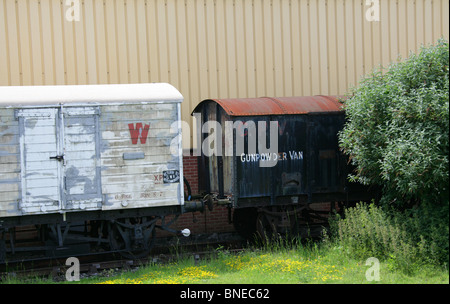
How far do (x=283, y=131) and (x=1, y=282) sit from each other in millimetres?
6360

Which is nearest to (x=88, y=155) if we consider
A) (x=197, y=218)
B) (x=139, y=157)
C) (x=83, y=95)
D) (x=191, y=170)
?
(x=139, y=157)

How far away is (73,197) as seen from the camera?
10.7 m

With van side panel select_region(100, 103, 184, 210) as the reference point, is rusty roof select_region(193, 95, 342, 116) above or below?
above

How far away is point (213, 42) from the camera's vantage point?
48.6 ft

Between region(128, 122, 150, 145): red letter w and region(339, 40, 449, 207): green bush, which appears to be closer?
region(339, 40, 449, 207): green bush

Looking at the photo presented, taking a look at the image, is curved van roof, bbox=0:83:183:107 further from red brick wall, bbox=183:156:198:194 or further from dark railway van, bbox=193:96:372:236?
red brick wall, bbox=183:156:198:194

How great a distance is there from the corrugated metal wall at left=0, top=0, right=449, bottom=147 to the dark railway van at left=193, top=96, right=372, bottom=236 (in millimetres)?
2510

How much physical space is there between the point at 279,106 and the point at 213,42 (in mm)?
3552

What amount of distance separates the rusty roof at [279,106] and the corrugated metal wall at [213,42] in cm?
258

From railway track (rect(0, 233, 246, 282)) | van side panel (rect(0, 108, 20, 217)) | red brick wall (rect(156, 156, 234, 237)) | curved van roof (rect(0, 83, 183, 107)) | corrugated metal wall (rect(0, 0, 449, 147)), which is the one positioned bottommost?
railway track (rect(0, 233, 246, 282))

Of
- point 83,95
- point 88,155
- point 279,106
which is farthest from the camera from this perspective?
point 279,106

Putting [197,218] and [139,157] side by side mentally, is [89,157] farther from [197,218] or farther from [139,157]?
[197,218]

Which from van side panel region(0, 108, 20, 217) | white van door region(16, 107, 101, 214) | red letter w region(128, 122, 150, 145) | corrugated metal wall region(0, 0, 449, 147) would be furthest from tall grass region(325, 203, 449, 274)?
van side panel region(0, 108, 20, 217)

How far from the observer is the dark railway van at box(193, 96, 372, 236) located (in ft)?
38.9
